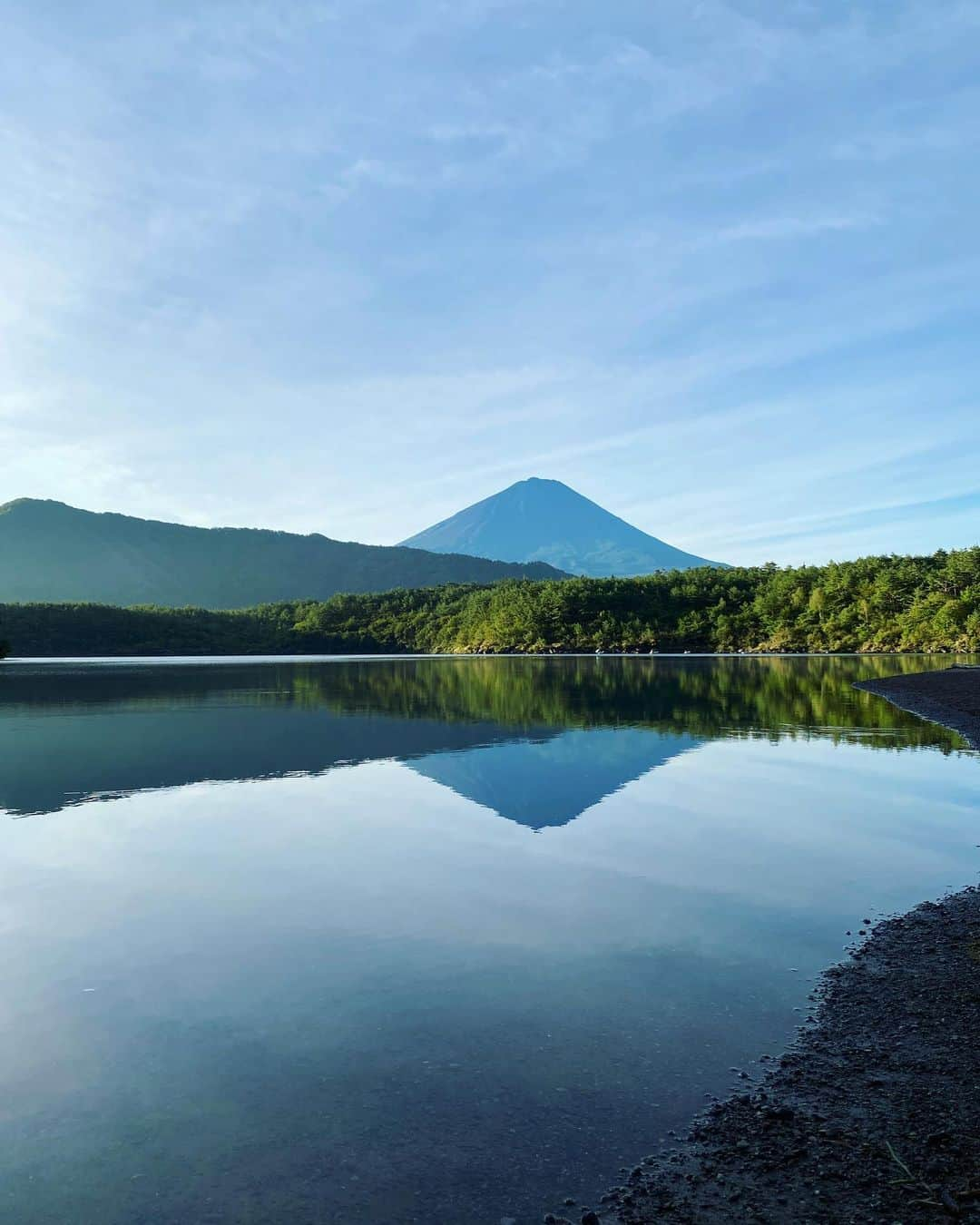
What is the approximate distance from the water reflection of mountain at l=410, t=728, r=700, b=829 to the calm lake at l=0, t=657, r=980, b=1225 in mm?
188

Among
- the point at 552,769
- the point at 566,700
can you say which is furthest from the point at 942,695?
the point at 552,769

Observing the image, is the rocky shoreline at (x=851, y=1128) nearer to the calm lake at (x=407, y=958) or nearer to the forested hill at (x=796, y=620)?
the calm lake at (x=407, y=958)

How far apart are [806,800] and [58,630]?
19944cm

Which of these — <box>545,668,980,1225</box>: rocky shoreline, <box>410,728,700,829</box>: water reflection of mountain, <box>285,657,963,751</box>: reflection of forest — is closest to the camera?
<box>545,668,980,1225</box>: rocky shoreline

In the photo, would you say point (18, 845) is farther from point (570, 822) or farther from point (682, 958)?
point (682, 958)

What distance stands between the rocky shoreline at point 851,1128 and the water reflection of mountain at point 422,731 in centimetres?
1061

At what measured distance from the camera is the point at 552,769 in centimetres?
2673

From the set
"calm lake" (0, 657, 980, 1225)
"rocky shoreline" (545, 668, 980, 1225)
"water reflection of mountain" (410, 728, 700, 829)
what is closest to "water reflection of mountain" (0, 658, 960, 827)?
"water reflection of mountain" (410, 728, 700, 829)

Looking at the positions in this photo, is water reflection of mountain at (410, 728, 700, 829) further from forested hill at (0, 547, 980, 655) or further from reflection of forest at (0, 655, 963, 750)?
forested hill at (0, 547, 980, 655)

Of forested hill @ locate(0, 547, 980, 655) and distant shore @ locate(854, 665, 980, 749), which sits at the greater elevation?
forested hill @ locate(0, 547, 980, 655)

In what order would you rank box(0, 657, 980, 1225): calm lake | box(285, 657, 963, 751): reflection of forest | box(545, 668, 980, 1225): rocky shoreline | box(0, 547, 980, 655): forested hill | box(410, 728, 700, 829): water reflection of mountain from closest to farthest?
1. box(545, 668, 980, 1225): rocky shoreline
2. box(0, 657, 980, 1225): calm lake
3. box(410, 728, 700, 829): water reflection of mountain
4. box(285, 657, 963, 751): reflection of forest
5. box(0, 547, 980, 655): forested hill

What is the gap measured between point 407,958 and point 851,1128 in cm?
575

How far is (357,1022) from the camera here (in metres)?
9.14

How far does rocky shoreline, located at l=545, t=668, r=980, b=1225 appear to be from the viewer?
19.4 feet
